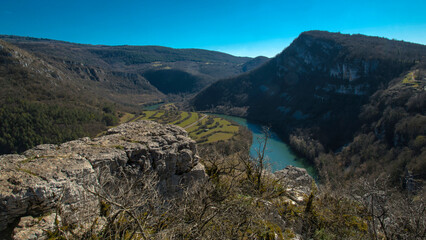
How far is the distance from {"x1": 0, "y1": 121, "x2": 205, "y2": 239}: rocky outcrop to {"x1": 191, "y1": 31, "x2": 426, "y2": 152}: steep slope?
3634 inches

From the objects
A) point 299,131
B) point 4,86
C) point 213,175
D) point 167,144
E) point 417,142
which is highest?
point 4,86

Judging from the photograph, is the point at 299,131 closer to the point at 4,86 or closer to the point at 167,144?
the point at 167,144

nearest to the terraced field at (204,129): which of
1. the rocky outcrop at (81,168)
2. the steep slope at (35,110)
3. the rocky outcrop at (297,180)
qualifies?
the steep slope at (35,110)

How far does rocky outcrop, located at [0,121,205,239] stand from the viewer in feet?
17.8

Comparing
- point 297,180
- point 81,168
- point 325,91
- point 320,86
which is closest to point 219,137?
point 297,180

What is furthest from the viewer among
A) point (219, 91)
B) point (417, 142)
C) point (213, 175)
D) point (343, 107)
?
point (219, 91)

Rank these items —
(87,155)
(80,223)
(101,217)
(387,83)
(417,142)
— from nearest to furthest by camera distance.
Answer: (80,223) → (101,217) → (87,155) → (417,142) → (387,83)

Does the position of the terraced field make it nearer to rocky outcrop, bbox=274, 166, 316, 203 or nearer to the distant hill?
the distant hill

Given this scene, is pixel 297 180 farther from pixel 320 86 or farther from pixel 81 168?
pixel 320 86

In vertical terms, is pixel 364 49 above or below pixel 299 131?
above

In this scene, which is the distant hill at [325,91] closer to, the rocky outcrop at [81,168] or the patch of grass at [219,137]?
the patch of grass at [219,137]

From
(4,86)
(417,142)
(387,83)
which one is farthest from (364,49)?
(4,86)

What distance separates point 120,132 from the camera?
33.5 ft

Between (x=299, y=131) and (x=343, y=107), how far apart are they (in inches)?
1208
